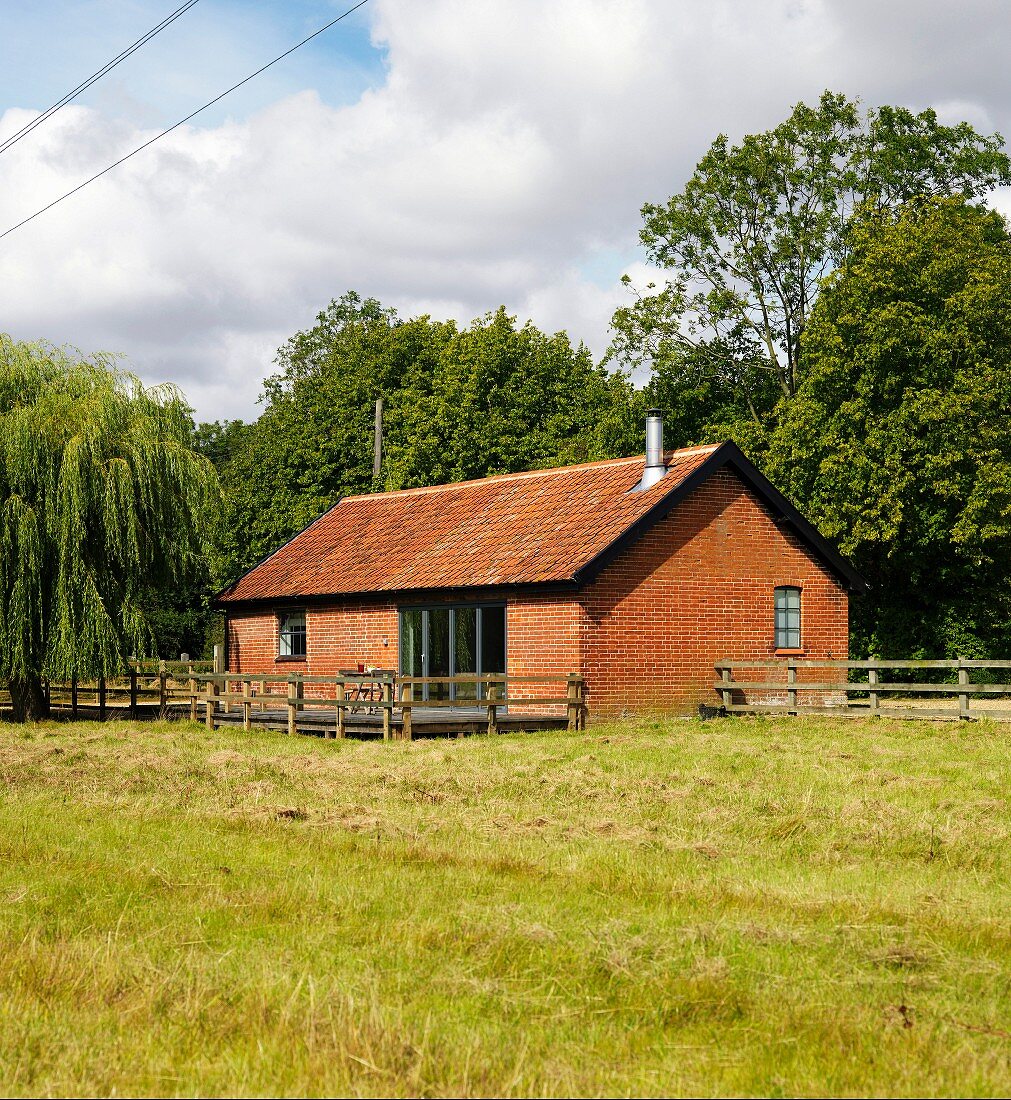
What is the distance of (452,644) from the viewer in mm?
28125

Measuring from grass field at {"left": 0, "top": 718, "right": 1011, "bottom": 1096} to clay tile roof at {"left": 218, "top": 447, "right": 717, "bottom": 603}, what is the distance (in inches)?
422

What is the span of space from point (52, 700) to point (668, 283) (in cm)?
2406

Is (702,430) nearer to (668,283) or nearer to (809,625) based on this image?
(668,283)

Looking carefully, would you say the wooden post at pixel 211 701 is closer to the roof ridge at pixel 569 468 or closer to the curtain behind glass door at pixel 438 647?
the curtain behind glass door at pixel 438 647

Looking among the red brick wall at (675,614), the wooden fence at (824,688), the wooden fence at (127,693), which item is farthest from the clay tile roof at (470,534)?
the wooden fence at (824,688)

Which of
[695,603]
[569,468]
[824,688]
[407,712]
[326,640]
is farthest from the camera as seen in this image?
[569,468]

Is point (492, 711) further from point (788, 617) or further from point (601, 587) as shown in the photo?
point (788, 617)

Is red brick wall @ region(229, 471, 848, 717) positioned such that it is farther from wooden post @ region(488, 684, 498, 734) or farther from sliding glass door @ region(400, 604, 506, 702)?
wooden post @ region(488, 684, 498, 734)

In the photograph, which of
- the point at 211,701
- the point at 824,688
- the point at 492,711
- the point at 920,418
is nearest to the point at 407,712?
the point at 492,711

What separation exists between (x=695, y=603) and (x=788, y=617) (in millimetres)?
2815

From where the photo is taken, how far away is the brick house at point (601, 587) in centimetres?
2580

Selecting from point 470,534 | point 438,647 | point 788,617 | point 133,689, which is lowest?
point 133,689

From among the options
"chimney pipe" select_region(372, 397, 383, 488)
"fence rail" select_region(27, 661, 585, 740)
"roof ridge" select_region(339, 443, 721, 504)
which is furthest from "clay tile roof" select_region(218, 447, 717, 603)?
"chimney pipe" select_region(372, 397, 383, 488)

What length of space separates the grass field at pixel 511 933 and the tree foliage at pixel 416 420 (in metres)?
33.0
